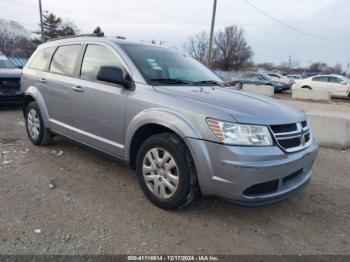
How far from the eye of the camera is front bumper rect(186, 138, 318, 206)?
2.72m

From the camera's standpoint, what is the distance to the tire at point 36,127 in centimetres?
509

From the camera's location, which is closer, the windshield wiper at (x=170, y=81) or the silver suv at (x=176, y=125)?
the silver suv at (x=176, y=125)

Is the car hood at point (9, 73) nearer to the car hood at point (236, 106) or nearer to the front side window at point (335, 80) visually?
the car hood at point (236, 106)

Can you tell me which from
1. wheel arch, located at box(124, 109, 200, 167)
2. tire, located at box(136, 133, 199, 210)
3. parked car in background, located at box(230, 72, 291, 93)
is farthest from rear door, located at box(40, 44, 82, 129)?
parked car in background, located at box(230, 72, 291, 93)

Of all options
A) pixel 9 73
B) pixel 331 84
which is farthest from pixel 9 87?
pixel 331 84

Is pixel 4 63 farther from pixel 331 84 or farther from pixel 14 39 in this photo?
pixel 14 39

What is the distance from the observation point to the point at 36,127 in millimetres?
5258

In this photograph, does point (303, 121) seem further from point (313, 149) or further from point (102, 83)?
point (102, 83)

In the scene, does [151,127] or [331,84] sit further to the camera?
[331,84]

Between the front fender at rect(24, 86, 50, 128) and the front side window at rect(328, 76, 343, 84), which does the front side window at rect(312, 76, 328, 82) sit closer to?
the front side window at rect(328, 76, 343, 84)

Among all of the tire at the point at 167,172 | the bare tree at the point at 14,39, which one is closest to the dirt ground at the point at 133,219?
the tire at the point at 167,172

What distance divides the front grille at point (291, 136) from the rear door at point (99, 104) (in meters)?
1.63

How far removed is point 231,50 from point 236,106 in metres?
74.3

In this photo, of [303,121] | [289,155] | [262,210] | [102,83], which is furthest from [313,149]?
[102,83]
